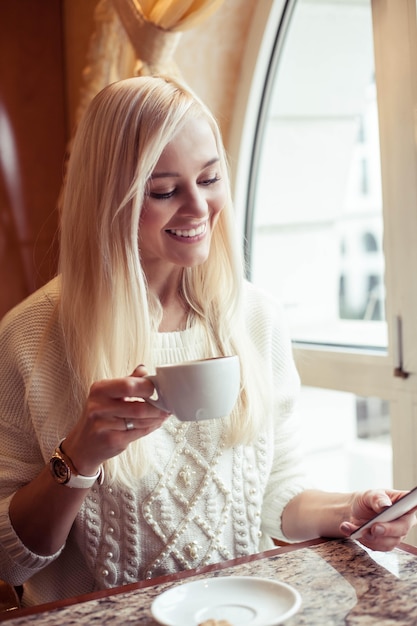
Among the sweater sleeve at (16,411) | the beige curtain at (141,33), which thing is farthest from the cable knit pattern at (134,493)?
the beige curtain at (141,33)

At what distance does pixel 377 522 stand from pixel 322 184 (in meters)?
1.63

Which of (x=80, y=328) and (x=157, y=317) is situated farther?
(x=157, y=317)

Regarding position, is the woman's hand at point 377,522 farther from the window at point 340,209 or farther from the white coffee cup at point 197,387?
the window at point 340,209

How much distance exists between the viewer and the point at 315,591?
0.94 m

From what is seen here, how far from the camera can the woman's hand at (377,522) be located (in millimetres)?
1066

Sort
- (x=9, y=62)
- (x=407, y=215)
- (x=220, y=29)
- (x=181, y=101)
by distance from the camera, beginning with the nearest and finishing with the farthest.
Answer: (x=181, y=101) < (x=407, y=215) < (x=220, y=29) < (x=9, y=62)

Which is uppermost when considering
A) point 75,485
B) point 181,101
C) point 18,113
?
point 18,113

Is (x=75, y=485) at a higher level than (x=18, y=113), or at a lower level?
lower

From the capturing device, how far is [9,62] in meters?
3.21

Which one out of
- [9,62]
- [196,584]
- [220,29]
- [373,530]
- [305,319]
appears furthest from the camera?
[9,62]

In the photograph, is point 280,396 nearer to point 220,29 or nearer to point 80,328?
point 80,328

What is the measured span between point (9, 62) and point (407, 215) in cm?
211

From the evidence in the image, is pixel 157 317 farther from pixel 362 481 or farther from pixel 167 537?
pixel 362 481

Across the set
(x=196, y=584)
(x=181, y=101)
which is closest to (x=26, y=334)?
(x=181, y=101)
